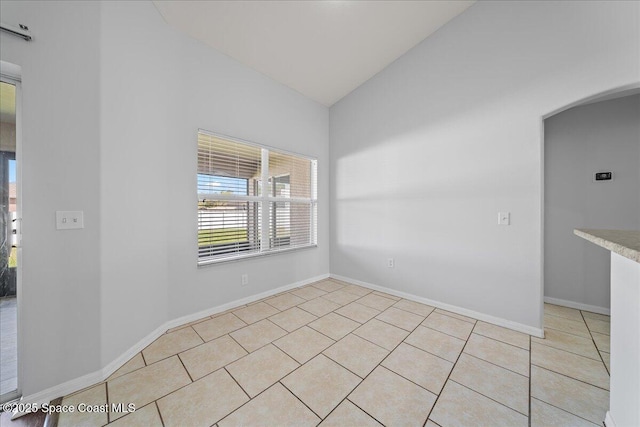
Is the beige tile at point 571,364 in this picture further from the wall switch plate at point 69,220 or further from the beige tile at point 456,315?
the wall switch plate at point 69,220

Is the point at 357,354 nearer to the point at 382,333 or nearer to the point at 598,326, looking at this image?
the point at 382,333

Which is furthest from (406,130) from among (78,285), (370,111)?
(78,285)

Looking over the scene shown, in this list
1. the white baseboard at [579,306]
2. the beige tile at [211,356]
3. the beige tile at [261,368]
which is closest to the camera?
the beige tile at [261,368]

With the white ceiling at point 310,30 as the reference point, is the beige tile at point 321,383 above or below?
below

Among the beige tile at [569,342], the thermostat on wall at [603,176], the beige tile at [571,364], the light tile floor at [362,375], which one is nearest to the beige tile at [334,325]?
the light tile floor at [362,375]

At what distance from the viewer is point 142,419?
1.37 meters

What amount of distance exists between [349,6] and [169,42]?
6.37 ft

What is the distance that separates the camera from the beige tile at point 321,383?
1495 millimetres

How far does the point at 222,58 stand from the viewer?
277 cm

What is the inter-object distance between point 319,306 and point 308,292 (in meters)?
0.52

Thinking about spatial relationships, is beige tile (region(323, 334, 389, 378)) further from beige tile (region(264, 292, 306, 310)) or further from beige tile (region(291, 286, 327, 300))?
beige tile (region(291, 286, 327, 300))

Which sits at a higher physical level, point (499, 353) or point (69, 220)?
point (69, 220)

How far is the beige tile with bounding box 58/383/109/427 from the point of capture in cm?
134

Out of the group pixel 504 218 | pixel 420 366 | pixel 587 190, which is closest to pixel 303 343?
pixel 420 366
